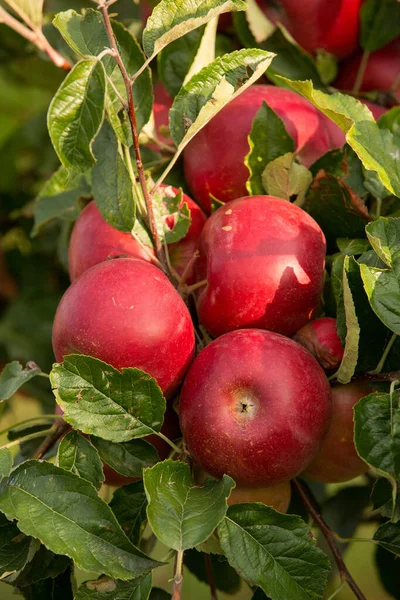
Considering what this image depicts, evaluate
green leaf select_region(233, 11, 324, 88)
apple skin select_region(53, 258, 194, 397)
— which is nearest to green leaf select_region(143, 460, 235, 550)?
apple skin select_region(53, 258, 194, 397)

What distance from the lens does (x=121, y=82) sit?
885 millimetres

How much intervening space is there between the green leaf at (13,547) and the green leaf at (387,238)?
479 millimetres

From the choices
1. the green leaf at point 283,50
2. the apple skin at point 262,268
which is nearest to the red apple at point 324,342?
the apple skin at point 262,268

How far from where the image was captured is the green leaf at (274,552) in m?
0.73

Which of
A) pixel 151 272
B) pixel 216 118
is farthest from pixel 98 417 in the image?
pixel 216 118

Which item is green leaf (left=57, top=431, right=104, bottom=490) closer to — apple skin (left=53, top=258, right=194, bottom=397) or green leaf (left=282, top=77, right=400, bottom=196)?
apple skin (left=53, top=258, right=194, bottom=397)

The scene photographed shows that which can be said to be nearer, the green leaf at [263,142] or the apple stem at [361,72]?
the green leaf at [263,142]

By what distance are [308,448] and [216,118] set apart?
45 cm

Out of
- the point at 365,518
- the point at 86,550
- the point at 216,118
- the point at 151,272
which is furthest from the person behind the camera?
the point at 365,518

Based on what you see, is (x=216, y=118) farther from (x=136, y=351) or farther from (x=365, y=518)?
(x=365, y=518)

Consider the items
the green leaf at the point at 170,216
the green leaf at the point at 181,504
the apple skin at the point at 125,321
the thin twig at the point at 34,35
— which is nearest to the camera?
the green leaf at the point at 181,504

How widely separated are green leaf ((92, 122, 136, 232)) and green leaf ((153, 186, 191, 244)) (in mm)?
59

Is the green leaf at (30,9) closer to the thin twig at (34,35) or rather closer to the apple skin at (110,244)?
the thin twig at (34,35)

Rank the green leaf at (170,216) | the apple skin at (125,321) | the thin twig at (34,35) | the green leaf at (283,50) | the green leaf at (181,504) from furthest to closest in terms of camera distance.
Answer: the green leaf at (283,50), the thin twig at (34,35), the green leaf at (170,216), the apple skin at (125,321), the green leaf at (181,504)
